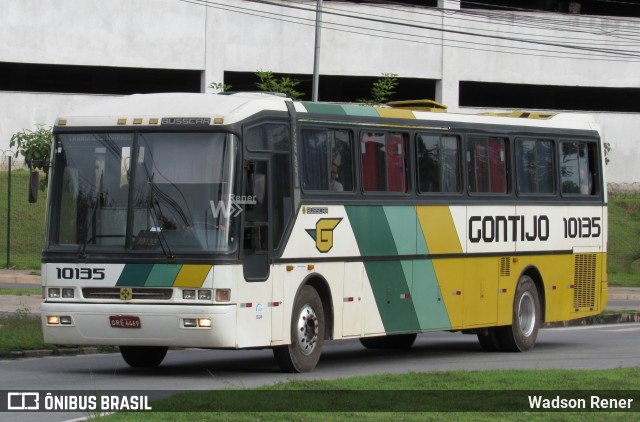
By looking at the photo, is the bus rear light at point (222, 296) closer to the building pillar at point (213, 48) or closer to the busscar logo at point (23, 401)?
the busscar logo at point (23, 401)

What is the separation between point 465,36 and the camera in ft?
187

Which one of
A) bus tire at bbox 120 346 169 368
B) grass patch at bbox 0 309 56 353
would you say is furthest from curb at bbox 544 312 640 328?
bus tire at bbox 120 346 169 368

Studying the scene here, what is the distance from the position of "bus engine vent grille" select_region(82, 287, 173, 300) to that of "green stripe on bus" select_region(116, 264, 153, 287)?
72 mm

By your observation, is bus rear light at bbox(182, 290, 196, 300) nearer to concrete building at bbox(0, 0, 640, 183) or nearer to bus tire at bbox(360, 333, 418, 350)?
bus tire at bbox(360, 333, 418, 350)

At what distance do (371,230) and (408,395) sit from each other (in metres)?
5.41

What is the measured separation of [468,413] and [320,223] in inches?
234

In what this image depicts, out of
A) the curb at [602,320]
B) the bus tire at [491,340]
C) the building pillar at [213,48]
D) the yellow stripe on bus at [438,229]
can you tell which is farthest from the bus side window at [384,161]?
the building pillar at [213,48]

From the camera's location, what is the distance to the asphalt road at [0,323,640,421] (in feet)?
51.2

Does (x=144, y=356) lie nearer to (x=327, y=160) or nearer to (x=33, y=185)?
(x=33, y=185)

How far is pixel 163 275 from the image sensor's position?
635 inches

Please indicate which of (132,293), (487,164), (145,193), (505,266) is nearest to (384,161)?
(487,164)

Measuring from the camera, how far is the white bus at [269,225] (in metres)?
16.2

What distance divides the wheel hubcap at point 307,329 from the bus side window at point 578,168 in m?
6.89

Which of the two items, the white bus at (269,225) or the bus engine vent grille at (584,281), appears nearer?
the white bus at (269,225)
